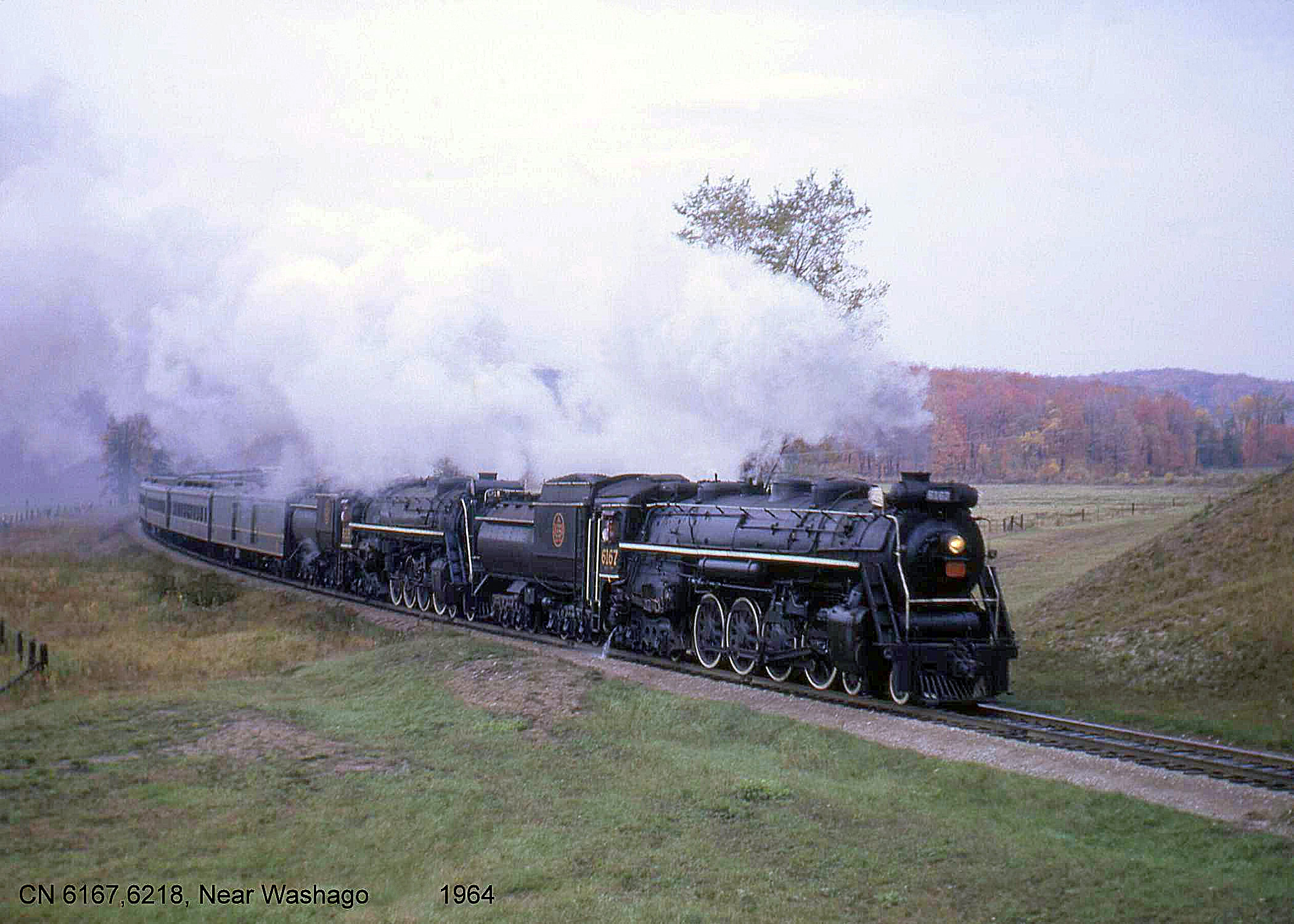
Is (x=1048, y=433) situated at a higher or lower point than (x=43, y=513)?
higher

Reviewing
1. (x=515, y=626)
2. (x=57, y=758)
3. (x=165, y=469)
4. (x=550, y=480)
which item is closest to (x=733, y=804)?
(x=57, y=758)

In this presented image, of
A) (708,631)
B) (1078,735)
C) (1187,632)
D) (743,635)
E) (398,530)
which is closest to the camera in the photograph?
(1078,735)

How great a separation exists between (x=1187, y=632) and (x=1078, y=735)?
5980 millimetres

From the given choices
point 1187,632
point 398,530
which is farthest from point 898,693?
point 398,530

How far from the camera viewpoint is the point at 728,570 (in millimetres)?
16750

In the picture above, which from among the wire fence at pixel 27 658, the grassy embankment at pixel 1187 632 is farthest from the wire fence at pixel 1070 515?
the wire fence at pixel 27 658

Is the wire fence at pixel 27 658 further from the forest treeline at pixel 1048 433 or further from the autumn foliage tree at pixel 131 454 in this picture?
the autumn foliage tree at pixel 131 454

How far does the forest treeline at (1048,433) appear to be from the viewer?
3094 cm

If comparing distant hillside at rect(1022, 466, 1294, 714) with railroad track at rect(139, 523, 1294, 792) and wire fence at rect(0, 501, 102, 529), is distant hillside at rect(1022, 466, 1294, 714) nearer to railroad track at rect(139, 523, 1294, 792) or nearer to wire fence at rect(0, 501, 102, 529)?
railroad track at rect(139, 523, 1294, 792)

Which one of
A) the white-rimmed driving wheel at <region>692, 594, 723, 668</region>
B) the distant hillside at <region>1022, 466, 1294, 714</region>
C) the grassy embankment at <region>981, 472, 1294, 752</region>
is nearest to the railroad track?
the white-rimmed driving wheel at <region>692, 594, 723, 668</region>

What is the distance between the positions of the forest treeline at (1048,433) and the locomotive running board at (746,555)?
11217 millimetres

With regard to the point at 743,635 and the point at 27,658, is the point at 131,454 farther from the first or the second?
the point at 743,635

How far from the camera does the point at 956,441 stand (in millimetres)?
34000

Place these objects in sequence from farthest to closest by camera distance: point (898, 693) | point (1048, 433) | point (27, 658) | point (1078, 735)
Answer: point (1048, 433) → point (27, 658) → point (898, 693) → point (1078, 735)
